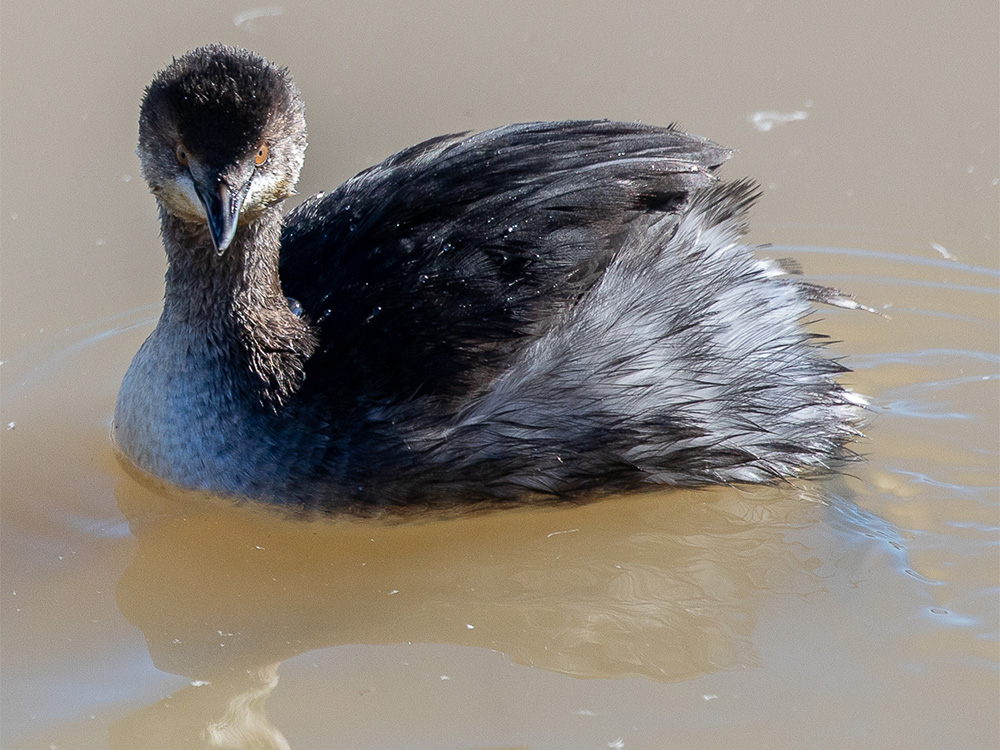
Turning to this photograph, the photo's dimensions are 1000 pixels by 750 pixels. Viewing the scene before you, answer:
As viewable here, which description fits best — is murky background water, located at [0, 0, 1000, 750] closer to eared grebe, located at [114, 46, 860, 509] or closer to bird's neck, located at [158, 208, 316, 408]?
eared grebe, located at [114, 46, 860, 509]

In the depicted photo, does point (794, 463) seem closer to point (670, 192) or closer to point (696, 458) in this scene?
point (696, 458)

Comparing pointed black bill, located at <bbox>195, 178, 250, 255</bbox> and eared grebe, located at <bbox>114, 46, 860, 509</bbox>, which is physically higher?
pointed black bill, located at <bbox>195, 178, 250, 255</bbox>

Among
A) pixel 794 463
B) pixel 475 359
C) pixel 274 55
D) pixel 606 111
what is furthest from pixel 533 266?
pixel 274 55

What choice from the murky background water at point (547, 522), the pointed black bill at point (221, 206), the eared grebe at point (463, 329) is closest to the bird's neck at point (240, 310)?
the eared grebe at point (463, 329)

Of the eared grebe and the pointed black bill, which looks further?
the eared grebe

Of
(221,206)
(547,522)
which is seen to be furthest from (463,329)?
(221,206)

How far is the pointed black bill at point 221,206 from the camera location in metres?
3.84

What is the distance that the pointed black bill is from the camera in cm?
384

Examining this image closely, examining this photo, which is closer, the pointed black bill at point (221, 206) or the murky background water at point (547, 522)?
the murky background water at point (547, 522)

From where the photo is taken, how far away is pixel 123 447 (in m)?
4.40

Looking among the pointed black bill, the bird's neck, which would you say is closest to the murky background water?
the bird's neck

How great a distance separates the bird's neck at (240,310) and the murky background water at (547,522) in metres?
0.46

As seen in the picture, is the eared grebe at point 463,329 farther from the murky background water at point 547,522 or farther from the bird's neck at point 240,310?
the murky background water at point 547,522

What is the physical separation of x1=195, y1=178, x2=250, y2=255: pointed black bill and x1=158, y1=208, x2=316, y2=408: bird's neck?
0.28 meters
